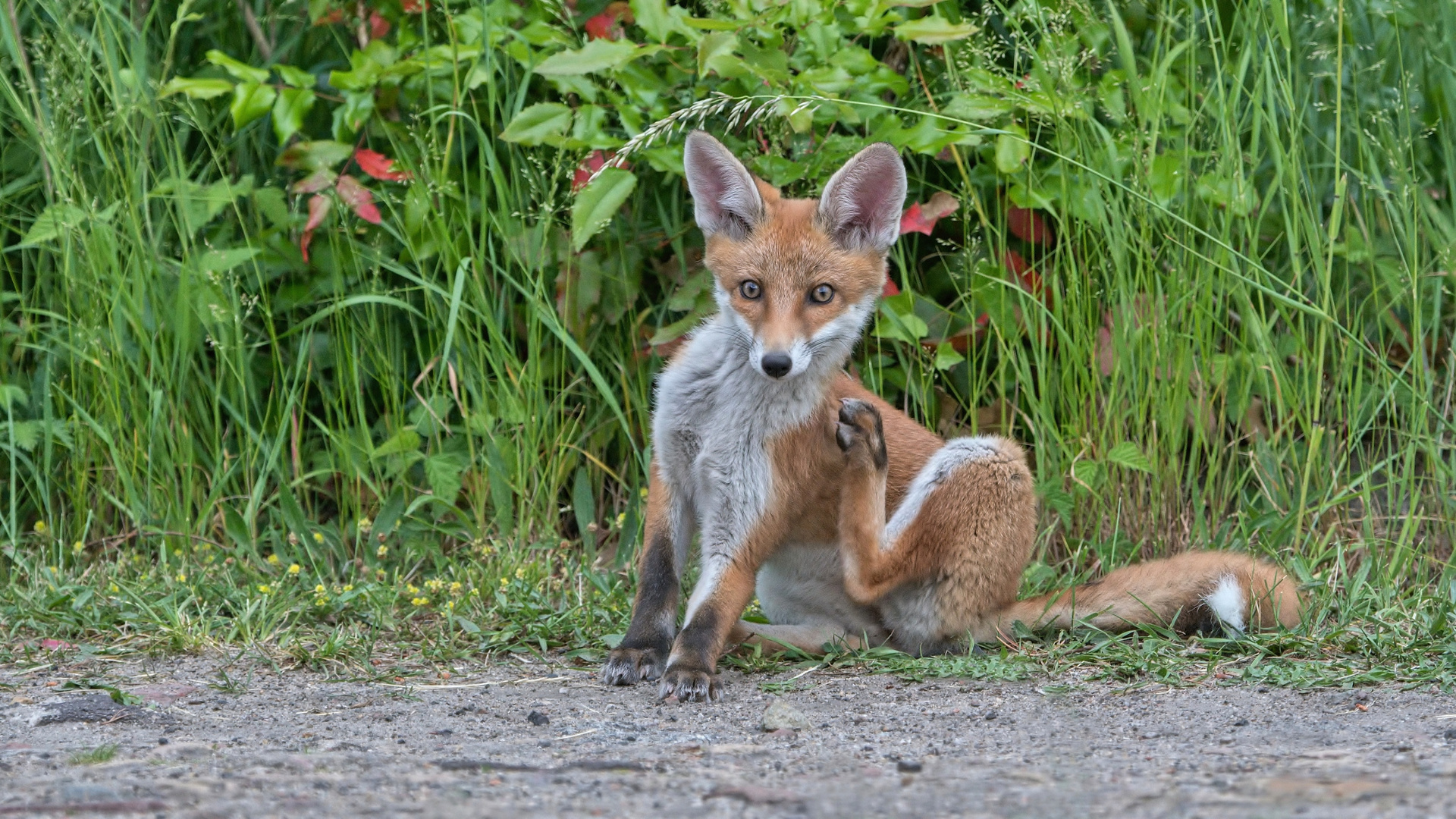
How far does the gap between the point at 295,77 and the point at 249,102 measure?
199 mm

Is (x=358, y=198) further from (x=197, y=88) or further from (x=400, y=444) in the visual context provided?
(x=400, y=444)

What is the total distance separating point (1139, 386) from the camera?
4.78 m

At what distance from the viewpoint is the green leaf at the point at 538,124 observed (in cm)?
470

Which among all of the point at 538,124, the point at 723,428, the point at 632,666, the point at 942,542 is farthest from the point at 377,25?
the point at 942,542

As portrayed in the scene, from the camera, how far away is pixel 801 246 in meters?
4.07

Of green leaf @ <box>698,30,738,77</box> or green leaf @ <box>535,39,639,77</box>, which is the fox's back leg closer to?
green leaf @ <box>698,30,738,77</box>

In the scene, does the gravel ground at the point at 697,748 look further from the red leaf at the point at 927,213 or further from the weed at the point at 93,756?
the red leaf at the point at 927,213

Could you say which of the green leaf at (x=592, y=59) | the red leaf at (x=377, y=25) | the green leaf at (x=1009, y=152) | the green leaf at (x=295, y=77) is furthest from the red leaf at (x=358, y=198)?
the green leaf at (x=1009, y=152)

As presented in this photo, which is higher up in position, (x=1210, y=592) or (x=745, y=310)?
(x=745, y=310)

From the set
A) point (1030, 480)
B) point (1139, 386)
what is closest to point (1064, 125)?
point (1139, 386)

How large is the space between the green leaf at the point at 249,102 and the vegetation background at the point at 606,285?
0.01 meters

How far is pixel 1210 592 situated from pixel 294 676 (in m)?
2.63

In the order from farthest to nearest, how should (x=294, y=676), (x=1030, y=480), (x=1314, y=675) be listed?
(x=1030, y=480) < (x=294, y=676) < (x=1314, y=675)

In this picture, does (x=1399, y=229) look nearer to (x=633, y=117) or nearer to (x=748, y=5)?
(x=748, y=5)
